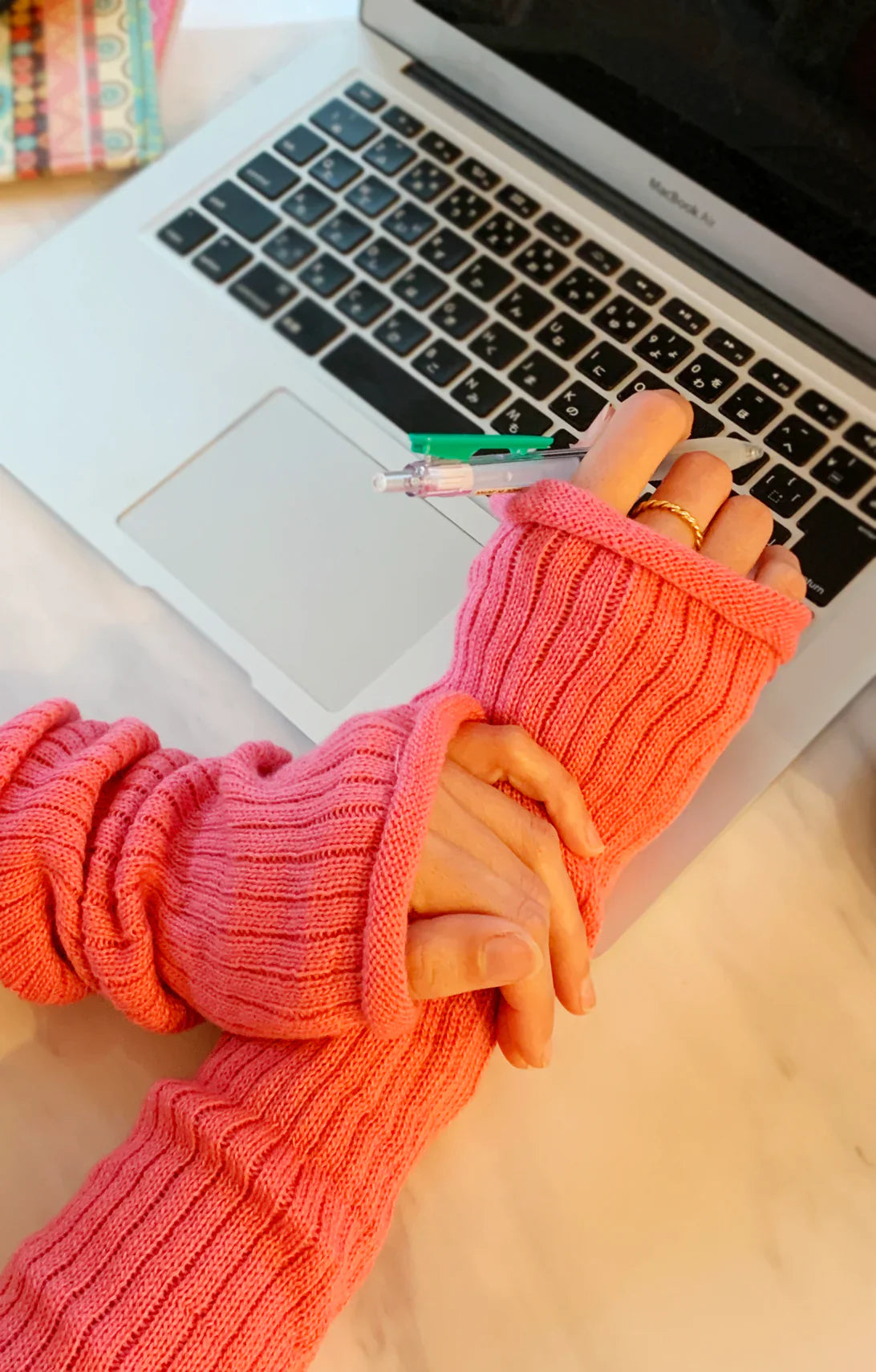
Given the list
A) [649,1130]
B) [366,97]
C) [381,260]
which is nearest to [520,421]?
[381,260]

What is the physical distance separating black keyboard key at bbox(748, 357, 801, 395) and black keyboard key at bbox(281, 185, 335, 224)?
0.83ft

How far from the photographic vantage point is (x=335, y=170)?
2.07ft

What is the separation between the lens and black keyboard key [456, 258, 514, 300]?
60 cm

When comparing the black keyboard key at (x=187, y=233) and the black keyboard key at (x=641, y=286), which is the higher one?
the black keyboard key at (x=641, y=286)

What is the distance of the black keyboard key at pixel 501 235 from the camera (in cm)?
61

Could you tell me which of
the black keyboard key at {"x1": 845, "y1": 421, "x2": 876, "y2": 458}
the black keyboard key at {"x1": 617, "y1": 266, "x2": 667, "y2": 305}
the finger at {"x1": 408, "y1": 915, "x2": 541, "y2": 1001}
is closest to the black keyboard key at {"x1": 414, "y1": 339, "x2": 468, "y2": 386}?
the black keyboard key at {"x1": 617, "y1": 266, "x2": 667, "y2": 305}

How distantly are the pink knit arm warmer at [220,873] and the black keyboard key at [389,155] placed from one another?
0.36 m

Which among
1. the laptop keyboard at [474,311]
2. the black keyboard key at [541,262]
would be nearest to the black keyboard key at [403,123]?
the laptop keyboard at [474,311]

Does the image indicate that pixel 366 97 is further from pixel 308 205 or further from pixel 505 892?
pixel 505 892

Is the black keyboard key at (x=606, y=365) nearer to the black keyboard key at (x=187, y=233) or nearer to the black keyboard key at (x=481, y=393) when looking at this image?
the black keyboard key at (x=481, y=393)

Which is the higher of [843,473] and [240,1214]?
[843,473]

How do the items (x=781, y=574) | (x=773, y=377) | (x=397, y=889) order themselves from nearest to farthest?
(x=397, y=889) < (x=781, y=574) < (x=773, y=377)

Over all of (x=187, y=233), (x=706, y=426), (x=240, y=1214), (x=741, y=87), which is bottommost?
(x=240, y=1214)

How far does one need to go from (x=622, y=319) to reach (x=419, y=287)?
11 cm
